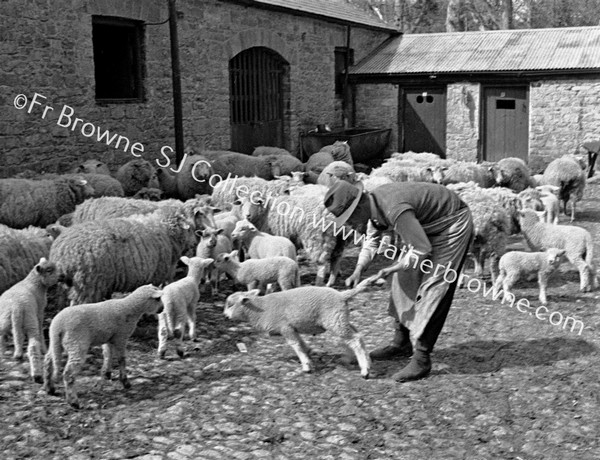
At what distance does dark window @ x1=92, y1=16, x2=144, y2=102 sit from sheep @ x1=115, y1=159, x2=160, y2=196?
2.59 m

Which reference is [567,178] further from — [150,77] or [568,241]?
[150,77]

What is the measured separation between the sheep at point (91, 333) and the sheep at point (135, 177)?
6.69 m

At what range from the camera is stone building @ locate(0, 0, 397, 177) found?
12438mm

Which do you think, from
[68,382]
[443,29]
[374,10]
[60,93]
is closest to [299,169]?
[60,93]

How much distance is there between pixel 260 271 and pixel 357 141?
43.0ft

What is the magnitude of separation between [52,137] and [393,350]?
343 inches

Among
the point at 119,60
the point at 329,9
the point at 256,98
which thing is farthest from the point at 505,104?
the point at 119,60

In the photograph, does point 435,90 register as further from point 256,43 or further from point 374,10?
point 374,10

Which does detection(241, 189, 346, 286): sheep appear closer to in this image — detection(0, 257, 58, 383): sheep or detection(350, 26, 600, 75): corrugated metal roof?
detection(0, 257, 58, 383): sheep

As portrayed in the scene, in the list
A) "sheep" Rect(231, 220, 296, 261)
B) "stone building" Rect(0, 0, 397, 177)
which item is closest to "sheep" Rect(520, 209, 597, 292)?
"sheep" Rect(231, 220, 296, 261)

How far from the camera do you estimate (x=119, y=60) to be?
15.2 meters

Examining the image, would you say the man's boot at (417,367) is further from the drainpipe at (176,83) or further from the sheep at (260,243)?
the drainpipe at (176,83)

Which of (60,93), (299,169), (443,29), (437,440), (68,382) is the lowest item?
(437,440)

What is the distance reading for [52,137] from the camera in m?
12.9
